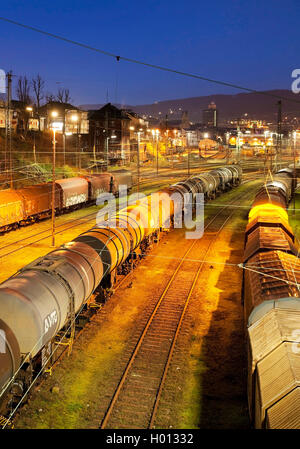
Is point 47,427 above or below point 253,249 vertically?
below

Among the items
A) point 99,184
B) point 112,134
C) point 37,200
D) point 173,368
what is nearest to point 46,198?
point 37,200

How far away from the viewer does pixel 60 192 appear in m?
38.3

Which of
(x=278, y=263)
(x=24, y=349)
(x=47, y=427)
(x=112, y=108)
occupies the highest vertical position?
(x=112, y=108)

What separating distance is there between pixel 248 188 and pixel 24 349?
57.5 meters

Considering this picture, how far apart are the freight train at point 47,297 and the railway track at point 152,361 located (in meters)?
2.69

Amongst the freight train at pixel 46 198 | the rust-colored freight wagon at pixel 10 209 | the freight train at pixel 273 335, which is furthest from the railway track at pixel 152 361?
the freight train at pixel 46 198

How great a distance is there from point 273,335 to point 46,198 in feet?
98.1

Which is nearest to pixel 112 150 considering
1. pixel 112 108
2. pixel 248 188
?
pixel 112 108

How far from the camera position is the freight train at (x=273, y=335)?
7.79 metres

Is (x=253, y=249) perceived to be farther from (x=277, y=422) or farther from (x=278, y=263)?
(x=277, y=422)

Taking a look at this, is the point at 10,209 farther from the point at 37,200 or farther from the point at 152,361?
the point at 152,361

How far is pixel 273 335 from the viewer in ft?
32.8

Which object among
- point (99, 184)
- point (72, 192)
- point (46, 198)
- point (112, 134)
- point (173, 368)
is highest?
point (112, 134)

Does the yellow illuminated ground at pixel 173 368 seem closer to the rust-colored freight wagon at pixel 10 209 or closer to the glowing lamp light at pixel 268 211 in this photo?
the glowing lamp light at pixel 268 211
